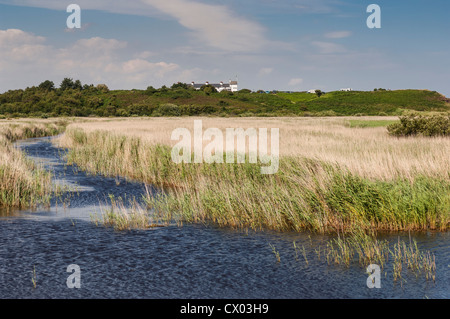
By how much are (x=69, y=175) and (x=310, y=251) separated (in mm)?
13470

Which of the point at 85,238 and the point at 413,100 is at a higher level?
the point at 413,100

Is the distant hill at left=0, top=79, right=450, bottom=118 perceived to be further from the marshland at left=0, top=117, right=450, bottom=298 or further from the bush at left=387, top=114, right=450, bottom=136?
the marshland at left=0, top=117, right=450, bottom=298

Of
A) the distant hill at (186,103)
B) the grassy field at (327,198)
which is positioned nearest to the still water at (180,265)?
the grassy field at (327,198)

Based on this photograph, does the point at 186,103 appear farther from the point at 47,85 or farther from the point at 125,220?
the point at 125,220

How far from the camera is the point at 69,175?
1988 cm

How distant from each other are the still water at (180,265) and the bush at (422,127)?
18.4 metres

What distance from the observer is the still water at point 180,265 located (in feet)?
25.1

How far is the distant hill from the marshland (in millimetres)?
72683

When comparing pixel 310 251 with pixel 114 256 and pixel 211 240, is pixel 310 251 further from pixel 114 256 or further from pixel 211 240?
pixel 114 256

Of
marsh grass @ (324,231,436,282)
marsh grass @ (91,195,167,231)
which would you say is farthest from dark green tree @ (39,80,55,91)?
marsh grass @ (324,231,436,282)

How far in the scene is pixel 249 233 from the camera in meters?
11.1

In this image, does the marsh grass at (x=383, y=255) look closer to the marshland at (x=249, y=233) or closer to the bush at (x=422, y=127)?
the marshland at (x=249, y=233)

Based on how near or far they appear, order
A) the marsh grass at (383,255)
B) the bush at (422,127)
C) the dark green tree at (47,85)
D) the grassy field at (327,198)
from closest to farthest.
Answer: the marsh grass at (383,255), the grassy field at (327,198), the bush at (422,127), the dark green tree at (47,85)
